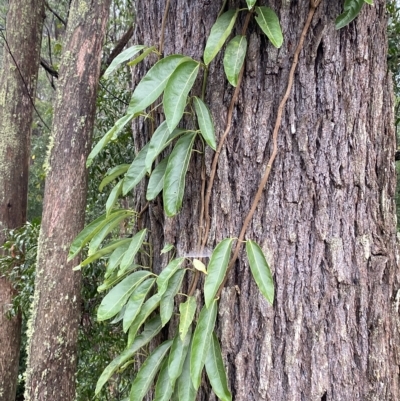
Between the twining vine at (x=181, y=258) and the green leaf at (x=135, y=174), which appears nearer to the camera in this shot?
the twining vine at (x=181, y=258)

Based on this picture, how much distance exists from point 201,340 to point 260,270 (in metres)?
0.15

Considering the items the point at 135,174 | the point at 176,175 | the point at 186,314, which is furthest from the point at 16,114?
the point at 186,314

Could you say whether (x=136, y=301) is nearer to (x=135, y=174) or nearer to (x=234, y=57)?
(x=135, y=174)

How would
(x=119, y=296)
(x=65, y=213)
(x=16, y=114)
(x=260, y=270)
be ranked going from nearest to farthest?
1. (x=260, y=270)
2. (x=119, y=296)
3. (x=65, y=213)
4. (x=16, y=114)

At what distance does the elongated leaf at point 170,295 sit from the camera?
0.70 m

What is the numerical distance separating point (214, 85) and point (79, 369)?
2179 millimetres

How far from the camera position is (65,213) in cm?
191

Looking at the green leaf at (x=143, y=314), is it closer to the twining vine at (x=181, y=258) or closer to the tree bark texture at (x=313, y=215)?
the twining vine at (x=181, y=258)

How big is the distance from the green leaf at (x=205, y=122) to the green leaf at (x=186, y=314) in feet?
0.89

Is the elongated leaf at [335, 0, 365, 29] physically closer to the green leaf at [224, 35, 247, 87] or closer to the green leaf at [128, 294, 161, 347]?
the green leaf at [224, 35, 247, 87]

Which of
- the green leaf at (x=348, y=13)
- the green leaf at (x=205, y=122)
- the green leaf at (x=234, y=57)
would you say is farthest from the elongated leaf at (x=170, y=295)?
the green leaf at (x=348, y=13)

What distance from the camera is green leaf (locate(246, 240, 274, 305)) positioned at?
617 mm

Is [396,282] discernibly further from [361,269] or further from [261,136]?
[261,136]

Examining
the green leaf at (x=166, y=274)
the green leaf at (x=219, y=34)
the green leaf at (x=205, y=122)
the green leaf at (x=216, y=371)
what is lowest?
the green leaf at (x=216, y=371)
